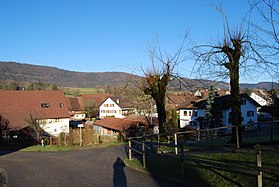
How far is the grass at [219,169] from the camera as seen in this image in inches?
267

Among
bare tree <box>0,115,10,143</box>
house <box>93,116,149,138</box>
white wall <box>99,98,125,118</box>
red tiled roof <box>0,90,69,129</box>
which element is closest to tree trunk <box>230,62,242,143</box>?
house <box>93,116,149,138</box>

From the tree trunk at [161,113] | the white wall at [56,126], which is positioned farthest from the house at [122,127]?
the tree trunk at [161,113]

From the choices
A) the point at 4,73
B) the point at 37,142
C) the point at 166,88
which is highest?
the point at 4,73

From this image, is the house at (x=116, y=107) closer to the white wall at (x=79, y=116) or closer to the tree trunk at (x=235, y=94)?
the white wall at (x=79, y=116)

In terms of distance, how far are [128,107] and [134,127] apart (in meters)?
41.9

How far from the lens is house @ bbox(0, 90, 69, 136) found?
152ft

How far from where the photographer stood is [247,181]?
6852 millimetres

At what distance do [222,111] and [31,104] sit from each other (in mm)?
30827

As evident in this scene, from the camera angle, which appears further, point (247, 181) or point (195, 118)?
point (195, 118)

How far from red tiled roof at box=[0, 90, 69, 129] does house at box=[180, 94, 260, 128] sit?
21.2 m

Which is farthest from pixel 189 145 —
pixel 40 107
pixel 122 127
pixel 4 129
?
pixel 40 107

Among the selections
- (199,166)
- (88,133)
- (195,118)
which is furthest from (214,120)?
(199,166)

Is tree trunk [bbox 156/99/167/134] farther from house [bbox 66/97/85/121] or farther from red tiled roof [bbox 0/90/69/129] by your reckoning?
house [bbox 66/97/85/121]

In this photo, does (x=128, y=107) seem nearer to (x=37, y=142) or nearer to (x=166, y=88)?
(x=37, y=142)
